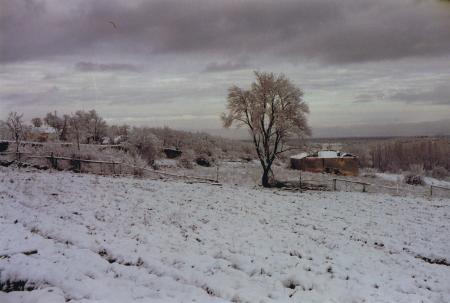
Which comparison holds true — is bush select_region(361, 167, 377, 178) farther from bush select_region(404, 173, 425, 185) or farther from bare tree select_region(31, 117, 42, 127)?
bare tree select_region(31, 117, 42, 127)

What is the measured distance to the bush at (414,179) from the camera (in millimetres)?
57469

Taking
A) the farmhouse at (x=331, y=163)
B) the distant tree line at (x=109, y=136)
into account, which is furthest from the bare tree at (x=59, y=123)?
the farmhouse at (x=331, y=163)

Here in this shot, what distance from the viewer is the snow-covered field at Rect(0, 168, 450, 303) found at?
7.10 m

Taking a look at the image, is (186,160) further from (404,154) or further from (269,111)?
(404,154)

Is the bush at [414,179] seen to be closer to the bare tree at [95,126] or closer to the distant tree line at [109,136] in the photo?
the distant tree line at [109,136]

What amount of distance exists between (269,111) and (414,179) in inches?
1463

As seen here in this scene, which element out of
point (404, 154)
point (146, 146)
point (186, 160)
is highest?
point (146, 146)

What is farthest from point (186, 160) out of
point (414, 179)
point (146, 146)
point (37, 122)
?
point (37, 122)

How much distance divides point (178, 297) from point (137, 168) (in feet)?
77.4

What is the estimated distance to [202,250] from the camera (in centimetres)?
1002

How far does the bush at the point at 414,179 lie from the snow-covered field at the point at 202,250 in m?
43.7

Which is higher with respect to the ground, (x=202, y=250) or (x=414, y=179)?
(x=202, y=250)

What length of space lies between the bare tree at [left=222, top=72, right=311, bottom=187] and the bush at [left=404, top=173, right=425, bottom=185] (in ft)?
113

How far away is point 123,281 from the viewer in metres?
7.21
